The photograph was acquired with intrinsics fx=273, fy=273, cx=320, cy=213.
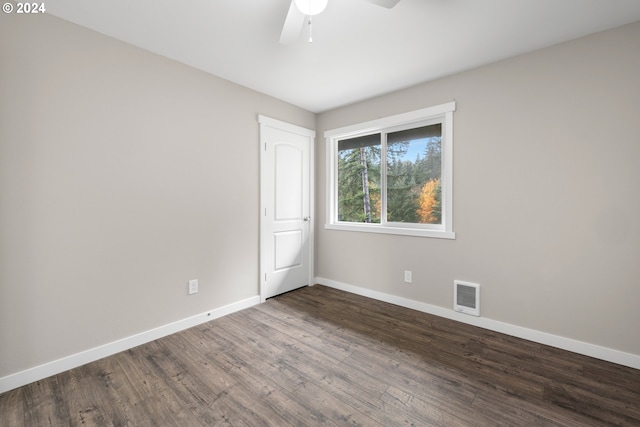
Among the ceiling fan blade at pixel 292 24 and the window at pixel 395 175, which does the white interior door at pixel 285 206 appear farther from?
the ceiling fan blade at pixel 292 24

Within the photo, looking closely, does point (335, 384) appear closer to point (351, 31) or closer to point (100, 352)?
point (100, 352)

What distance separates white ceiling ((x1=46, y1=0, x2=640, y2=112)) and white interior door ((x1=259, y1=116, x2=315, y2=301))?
2.87 feet

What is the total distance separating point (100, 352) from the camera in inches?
83.2

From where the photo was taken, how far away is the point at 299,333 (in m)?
2.54

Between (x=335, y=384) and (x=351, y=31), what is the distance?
257cm

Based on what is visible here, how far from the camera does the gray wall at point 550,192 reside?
6.68ft

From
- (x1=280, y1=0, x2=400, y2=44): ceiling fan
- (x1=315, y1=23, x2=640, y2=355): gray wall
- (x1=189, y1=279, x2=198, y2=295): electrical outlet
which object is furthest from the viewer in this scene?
(x1=189, y1=279, x2=198, y2=295): electrical outlet

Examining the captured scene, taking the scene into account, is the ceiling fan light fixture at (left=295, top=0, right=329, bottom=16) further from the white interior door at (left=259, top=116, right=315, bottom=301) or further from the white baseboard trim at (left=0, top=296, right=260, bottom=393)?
the white baseboard trim at (left=0, top=296, right=260, bottom=393)

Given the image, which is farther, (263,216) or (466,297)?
(263,216)

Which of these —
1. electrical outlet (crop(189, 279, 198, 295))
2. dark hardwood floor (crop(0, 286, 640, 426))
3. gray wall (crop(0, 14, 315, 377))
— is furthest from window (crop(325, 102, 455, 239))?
electrical outlet (crop(189, 279, 198, 295))

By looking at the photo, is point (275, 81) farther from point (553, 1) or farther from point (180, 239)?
point (553, 1)

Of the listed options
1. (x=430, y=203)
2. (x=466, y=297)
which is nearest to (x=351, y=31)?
(x=430, y=203)

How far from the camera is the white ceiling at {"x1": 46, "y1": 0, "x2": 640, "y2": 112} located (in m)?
1.84

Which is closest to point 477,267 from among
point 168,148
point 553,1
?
point 553,1
